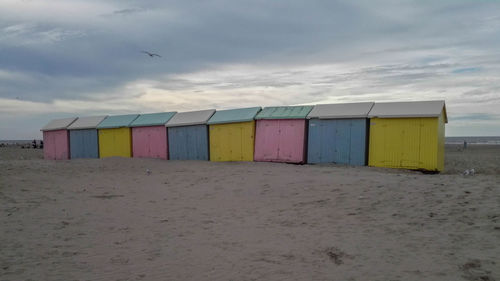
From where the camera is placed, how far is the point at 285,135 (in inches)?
624

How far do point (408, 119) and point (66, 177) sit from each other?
38.5 ft

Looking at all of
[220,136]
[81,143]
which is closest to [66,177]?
[220,136]

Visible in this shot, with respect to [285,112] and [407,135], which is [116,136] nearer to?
[285,112]

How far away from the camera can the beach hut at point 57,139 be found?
22391 mm

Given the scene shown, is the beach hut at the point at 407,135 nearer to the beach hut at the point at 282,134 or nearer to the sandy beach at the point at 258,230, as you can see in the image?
the beach hut at the point at 282,134

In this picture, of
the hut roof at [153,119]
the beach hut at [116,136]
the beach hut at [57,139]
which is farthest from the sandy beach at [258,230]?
the beach hut at [57,139]

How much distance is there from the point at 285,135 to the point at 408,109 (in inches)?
187

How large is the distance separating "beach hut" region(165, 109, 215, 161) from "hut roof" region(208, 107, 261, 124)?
50 centimetres

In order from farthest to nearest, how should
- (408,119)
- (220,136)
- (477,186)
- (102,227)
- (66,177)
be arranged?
1. (220,136)
2. (408,119)
3. (66,177)
4. (477,186)
5. (102,227)

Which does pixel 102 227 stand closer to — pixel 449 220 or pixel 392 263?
pixel 392 263

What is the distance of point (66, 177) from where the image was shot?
41.7ft

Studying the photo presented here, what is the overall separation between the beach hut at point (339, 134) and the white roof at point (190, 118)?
16.9 ft

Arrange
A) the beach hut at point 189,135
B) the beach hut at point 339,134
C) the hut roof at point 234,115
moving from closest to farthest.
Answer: the beach hut at point 339,134, the hut roof at point 234,115, the beach hut at point 189,135

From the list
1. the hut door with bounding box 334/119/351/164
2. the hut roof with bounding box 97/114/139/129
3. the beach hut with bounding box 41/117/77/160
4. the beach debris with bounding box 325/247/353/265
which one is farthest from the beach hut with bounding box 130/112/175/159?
the beach debris with bounding box 325/247/353/265
